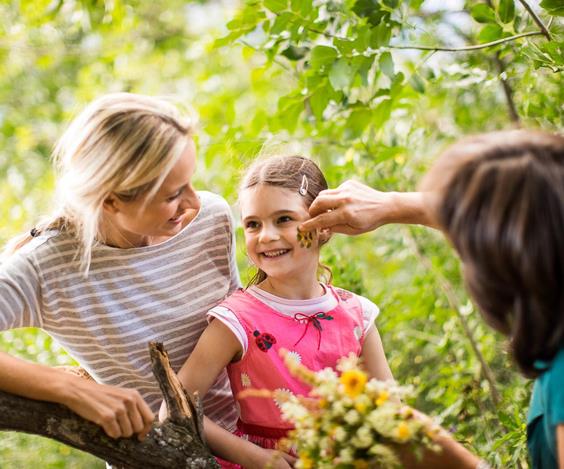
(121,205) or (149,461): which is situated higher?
(121,205)

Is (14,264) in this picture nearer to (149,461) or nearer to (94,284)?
(94,284)

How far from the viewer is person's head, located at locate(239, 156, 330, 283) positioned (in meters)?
1.90

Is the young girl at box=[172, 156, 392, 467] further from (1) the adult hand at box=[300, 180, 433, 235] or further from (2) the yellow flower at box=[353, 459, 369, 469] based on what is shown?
(2) the yellow flower at box=[353, 459, 369, 469]

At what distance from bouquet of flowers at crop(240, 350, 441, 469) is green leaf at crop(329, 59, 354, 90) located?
0.95 m

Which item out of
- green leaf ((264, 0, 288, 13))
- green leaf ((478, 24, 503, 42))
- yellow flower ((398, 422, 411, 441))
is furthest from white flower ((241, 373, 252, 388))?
green leaf ((478, 24, 503, 42))

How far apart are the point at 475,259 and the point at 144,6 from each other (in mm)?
5438

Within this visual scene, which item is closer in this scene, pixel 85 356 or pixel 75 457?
pixel 85 356

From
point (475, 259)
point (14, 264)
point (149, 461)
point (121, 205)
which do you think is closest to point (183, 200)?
point (121, 205)

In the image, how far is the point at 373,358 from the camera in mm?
1970

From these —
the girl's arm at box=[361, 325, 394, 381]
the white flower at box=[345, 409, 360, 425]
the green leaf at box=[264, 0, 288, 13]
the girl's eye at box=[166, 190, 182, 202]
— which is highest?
the green leaf at box=[264, 0, 288, 13]

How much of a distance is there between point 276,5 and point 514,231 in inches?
47.7

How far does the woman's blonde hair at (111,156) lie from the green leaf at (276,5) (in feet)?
1.64

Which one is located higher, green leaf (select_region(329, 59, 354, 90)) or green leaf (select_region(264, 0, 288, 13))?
green leaf (select_region(264, 0, 288, 13))

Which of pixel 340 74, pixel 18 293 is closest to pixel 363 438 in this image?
pixel 18 293
